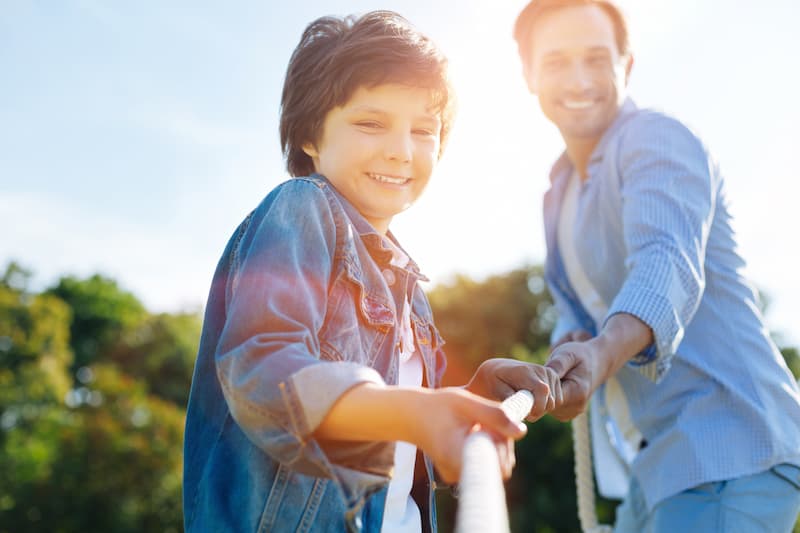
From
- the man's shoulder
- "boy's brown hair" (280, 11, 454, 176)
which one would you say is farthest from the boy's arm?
the man's shoulder

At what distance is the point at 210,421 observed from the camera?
1.62 metres

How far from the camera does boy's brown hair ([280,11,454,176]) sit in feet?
5.85

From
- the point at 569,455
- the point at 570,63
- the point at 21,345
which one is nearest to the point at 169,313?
the point at 21,345

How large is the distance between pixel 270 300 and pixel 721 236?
183 cm

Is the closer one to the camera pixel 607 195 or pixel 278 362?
pixel 278 362

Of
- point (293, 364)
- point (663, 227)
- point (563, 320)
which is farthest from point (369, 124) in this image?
point (563, 320)

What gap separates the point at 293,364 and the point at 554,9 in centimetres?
232

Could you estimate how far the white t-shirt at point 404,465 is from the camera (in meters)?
1.71

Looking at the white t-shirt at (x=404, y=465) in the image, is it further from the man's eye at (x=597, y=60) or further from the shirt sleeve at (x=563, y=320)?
the man's eye at (x=597, y=60)

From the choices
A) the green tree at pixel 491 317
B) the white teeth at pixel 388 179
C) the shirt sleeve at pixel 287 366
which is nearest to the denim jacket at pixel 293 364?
the shirt sleeve at pixel 287 366

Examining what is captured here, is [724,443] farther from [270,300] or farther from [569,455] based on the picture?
[569,455]

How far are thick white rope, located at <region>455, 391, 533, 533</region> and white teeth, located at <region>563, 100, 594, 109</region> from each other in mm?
2247

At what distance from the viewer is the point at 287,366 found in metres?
1.19

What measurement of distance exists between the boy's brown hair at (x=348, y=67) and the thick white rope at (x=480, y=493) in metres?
1.04
